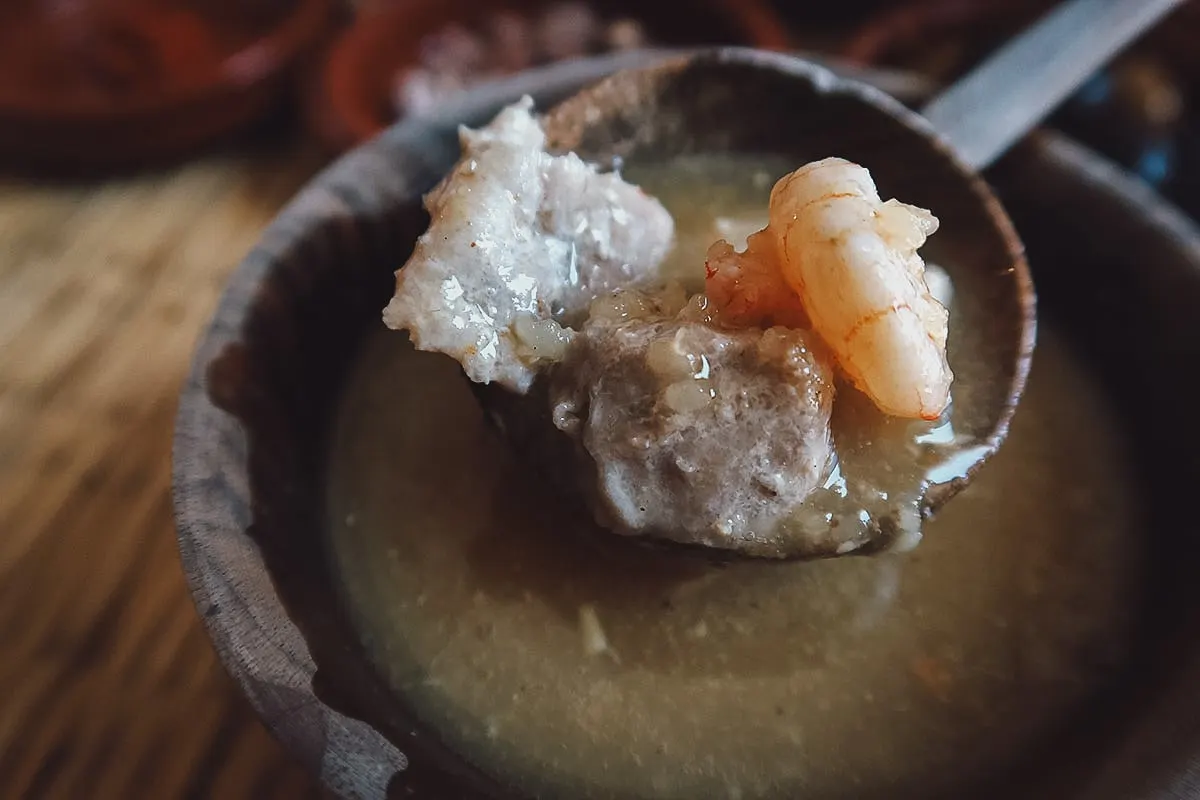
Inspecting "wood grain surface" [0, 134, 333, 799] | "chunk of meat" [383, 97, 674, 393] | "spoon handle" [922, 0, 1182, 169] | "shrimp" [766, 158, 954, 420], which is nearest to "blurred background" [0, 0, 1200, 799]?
"wood grain surface" [0, 134, 333, 799]

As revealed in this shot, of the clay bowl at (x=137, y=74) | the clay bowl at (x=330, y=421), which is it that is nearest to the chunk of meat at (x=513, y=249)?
the clay bowl at (x=330, y=421)

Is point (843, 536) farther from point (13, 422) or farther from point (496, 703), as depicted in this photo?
point (13, 422)

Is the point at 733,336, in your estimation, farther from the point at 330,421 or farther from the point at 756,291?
the point at 330,421

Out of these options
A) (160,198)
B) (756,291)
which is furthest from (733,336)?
(160,198)

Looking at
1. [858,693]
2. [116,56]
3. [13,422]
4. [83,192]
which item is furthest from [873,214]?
[116,56]

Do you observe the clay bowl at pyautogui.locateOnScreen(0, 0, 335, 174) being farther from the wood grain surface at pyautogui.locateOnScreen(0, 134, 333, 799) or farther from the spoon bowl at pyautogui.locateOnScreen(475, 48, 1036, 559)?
the spoon bowl at pyautogui.locateOnScreen(475, 48, 1036, 559)

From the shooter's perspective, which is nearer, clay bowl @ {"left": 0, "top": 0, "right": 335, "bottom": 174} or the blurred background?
the blurred background

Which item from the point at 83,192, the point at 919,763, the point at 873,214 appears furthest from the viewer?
the point at 83,192
